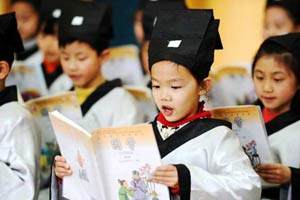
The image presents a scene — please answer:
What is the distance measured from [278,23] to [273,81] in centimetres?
128

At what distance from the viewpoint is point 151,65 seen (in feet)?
8.85

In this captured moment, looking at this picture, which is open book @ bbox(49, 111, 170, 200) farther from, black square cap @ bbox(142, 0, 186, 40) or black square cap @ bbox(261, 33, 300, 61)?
black square cap @ bbox(142, 0, 186, 40)

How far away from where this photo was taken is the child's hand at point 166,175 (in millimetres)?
2480

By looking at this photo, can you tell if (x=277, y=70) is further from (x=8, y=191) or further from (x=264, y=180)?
(x=8, y=191)

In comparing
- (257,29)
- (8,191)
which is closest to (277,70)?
(8,191)

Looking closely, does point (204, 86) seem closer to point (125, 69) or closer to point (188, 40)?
point (188, 40)

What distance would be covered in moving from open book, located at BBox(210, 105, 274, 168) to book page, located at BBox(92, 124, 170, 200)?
50 cm

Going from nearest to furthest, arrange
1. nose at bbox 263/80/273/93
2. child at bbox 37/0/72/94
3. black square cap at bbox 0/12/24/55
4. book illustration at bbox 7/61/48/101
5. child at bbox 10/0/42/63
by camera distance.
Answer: black square cap at bbox 0/12/24/55, nose at bbox 263/80/273/93, book illustration at bbox 7/61/48/101, child at bbox 37/0/72/94, child at bbox 10/0/42/63

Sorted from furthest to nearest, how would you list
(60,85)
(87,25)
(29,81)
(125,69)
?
1. (125,69)
2. (60,85)
3. (29,81)
4. (87,25)

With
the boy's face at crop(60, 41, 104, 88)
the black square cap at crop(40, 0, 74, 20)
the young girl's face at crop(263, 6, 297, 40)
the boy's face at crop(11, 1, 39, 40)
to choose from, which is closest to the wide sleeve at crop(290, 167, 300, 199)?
the boy's face at crop(60, 41, 104, 88)

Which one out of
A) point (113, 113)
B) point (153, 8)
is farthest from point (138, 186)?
point (153, 8)

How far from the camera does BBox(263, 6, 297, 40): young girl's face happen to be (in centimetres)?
436

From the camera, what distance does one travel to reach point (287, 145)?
3.12 meters

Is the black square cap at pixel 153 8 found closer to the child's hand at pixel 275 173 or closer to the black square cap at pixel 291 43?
the black square cap at pixel 291 43
